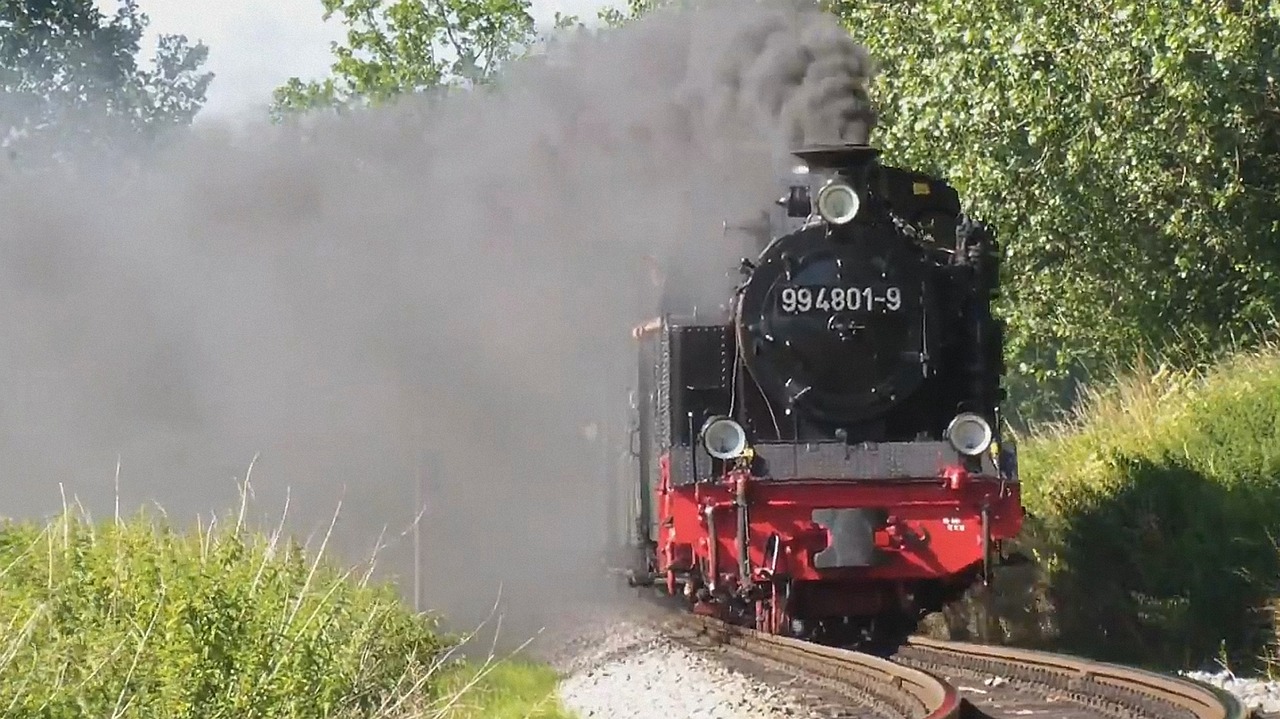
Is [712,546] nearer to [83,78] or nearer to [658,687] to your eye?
[658,687]

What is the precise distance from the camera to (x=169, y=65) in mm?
49469

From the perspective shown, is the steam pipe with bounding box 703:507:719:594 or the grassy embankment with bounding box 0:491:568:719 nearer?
the grassy embankment with bounding box 0:491:568:719

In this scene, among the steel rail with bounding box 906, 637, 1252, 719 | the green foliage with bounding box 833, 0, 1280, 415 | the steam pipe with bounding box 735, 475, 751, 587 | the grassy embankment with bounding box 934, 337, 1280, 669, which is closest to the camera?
the steel rail with bounding box 906, 637, 1252, 719

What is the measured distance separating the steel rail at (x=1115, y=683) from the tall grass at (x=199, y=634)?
2.55 meters

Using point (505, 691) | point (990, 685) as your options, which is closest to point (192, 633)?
point (505, 691)

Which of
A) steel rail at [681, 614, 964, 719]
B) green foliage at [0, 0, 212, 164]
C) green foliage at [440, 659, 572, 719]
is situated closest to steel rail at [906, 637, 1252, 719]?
steel rail at [681, 614, 964, 719]

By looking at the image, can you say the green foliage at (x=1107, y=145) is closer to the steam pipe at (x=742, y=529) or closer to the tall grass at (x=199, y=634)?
the steam pipe at (x=742, y=529)

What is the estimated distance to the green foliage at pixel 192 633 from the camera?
7672 mm

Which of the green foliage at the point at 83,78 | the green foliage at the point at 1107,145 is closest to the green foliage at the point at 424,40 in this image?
the green foliage at the point at 83,78

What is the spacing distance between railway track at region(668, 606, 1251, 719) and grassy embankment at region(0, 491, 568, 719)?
1539 mm

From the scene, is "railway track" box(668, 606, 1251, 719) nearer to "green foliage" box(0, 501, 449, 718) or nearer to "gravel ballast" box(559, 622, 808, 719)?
"gravel ballast" box(559, 622, 808, 719)

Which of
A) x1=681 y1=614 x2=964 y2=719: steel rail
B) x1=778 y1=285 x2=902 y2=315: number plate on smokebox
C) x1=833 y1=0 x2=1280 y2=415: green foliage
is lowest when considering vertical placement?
x1=681 y1=614 x2=964 y2=719: steel rail

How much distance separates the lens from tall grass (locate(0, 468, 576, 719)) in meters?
7.68

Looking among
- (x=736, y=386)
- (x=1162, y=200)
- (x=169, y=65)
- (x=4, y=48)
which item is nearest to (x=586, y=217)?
(x=736, y=386)
